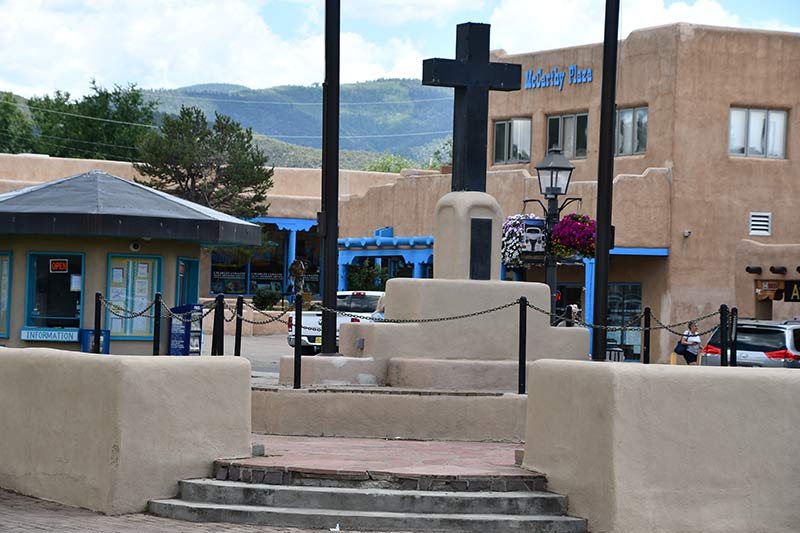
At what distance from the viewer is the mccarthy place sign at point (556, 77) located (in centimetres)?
4397

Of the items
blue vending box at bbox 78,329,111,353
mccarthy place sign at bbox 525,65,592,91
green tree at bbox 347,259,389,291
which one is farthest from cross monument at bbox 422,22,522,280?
green tree at bbox 347,259,389,291

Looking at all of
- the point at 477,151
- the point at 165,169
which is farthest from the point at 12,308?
the point at 165,169

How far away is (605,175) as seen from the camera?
18.3 metres

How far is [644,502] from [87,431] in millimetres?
4748

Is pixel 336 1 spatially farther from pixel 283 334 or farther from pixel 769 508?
Answer: pixel 283 334

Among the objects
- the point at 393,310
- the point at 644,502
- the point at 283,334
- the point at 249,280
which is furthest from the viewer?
the point at 249,280

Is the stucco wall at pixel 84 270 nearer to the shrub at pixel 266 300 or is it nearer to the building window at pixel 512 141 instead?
the shrub at pixel 266 300

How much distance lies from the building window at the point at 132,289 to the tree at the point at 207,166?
28390 millimetres

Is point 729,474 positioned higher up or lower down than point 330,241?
lower down

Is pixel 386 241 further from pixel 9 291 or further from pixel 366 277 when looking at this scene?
pixel 9 291

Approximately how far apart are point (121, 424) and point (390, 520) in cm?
246

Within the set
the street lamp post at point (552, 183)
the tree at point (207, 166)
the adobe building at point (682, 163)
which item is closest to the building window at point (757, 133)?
the adobe building at point (682, 163)

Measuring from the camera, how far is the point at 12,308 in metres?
21.8

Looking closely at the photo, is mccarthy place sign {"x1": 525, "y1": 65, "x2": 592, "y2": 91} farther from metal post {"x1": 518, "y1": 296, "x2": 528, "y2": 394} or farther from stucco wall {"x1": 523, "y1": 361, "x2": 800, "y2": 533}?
stucco wall {"x1": 523, "y1": 361, "x2": 800, "y2": 533}
